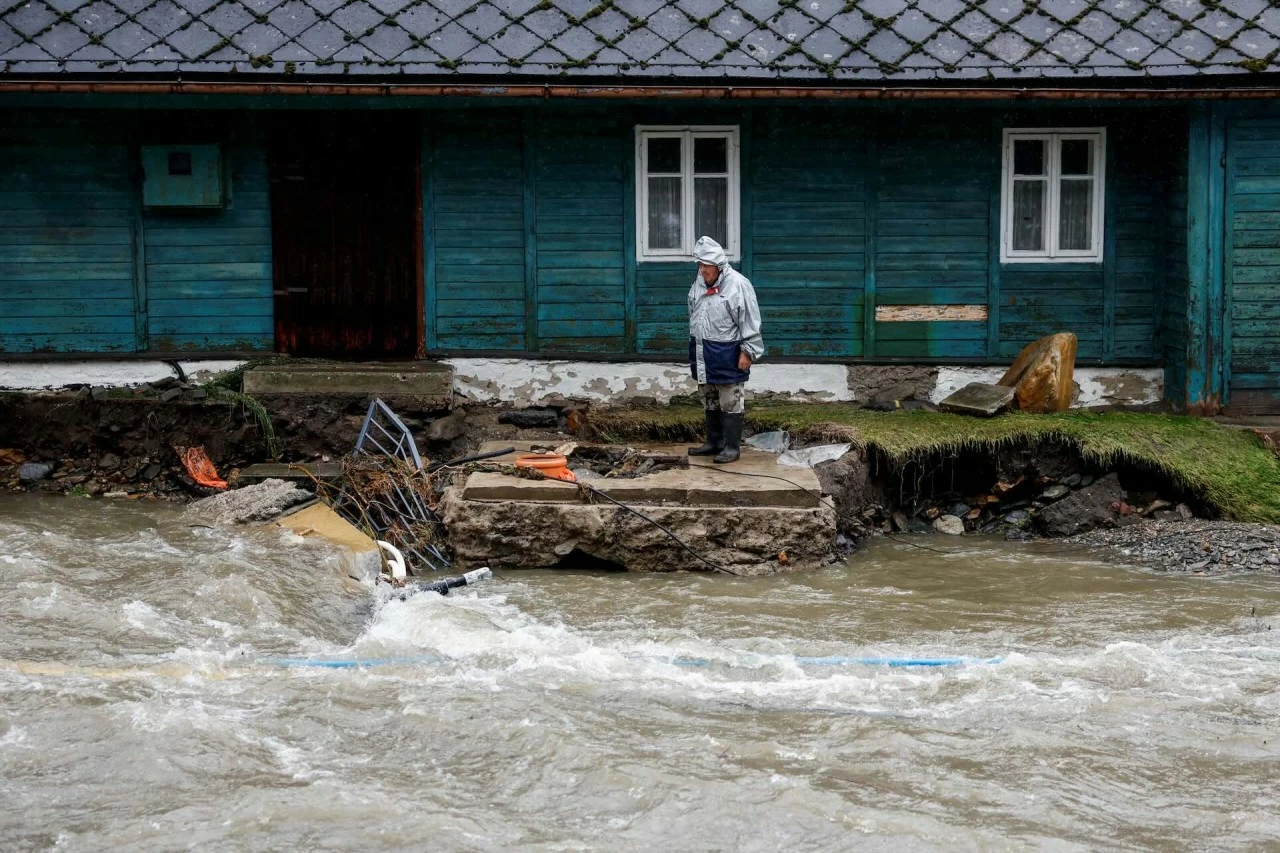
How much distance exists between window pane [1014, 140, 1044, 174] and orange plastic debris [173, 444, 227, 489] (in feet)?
23.8

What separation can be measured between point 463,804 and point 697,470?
4974 mm

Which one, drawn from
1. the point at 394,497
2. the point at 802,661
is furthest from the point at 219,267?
the point at 802,661

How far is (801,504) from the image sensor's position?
1066cm

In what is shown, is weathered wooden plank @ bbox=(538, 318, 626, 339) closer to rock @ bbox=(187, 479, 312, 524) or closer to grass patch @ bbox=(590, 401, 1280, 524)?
grass patch @ bbox=(590, 401, 1280, 524)

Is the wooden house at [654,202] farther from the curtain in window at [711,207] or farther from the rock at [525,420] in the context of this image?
the rock at [525,420]

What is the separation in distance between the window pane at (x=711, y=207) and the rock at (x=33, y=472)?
579cm

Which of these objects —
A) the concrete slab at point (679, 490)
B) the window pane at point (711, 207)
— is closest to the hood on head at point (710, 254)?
the concrete slab at point (679, 490)

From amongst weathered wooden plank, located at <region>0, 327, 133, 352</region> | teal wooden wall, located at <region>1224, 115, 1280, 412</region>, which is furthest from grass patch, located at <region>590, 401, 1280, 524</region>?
weathered wooden plank, located at <region>0, 327, 133, 352</region>

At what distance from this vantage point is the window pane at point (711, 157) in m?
13.3

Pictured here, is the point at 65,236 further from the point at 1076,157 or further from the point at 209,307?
the point at 1076,157

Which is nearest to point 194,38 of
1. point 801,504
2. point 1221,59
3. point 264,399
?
point 264,399

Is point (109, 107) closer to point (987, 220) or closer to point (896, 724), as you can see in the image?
point (987, 220)

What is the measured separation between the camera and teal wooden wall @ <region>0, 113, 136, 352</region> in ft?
42.9

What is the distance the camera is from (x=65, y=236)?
13.2m
